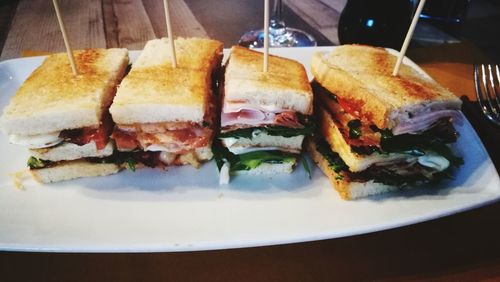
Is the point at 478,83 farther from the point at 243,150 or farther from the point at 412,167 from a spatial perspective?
the point at 243,150

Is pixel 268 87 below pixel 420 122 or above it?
above

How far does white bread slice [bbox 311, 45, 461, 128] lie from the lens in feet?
5.87

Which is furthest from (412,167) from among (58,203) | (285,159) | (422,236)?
(58,203)

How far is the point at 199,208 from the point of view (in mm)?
1732

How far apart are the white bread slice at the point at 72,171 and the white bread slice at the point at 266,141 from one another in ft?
2.09

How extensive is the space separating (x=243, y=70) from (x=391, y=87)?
2.63ft

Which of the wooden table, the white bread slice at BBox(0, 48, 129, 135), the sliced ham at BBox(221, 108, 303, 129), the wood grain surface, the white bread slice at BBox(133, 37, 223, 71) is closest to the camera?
the wooden table

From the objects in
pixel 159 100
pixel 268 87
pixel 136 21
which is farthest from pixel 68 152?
pixel 136 21

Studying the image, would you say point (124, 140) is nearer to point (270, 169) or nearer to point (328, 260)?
point (270, 169)

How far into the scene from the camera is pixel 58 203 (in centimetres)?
174

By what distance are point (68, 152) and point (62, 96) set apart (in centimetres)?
29

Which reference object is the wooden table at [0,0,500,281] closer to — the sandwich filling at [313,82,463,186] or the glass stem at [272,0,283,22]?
the sandwich filling at [313,82,463,186]

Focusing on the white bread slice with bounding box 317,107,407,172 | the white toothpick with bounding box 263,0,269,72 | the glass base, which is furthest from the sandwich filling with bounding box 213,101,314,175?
the glass base

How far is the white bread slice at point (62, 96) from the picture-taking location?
5.68ft
